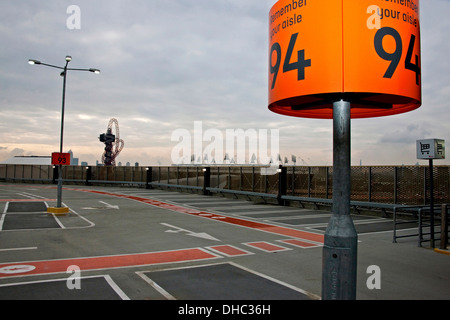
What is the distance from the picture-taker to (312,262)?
8.71 m

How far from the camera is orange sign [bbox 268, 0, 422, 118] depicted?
4.05 metres

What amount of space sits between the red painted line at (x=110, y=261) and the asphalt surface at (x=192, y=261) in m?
0.02

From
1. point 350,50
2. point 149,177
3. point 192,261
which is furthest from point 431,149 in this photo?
point 149,177

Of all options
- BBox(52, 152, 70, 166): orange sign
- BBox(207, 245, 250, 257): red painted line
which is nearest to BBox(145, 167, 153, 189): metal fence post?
BBox(52, 152, 70, 166): orange sign

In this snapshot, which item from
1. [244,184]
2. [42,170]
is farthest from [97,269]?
[42,170]

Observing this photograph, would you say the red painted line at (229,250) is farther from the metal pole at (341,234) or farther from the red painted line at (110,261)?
the metal pole at (341,234)

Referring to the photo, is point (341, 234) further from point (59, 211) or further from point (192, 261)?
point (59, 211)

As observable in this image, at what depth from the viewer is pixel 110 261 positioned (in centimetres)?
858

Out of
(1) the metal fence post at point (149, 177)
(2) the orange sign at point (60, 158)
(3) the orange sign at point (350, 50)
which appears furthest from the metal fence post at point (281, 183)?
(1) the metal fence post at point (149, 177)

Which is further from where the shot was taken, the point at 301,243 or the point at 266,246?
the point at 301,243

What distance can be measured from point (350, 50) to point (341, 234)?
6.89 ft

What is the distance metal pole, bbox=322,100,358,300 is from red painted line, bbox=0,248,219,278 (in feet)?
17.5

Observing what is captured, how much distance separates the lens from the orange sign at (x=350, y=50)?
4047 millimetres
